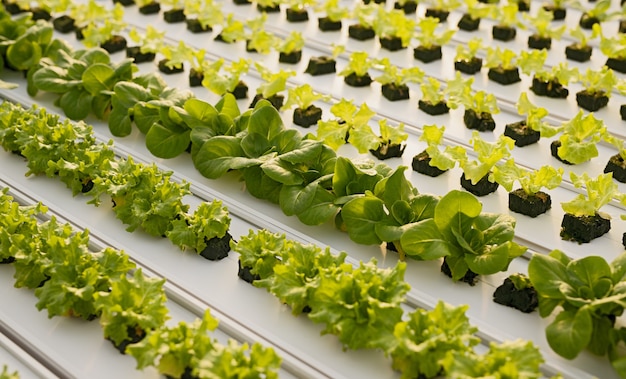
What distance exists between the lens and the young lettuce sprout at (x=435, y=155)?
8.73 feet

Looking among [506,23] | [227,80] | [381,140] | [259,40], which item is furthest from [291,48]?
[506,23]

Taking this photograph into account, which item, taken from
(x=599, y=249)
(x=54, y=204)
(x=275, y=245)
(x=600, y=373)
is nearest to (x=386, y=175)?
(x=275, y=245)

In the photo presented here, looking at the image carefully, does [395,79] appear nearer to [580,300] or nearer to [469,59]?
[469,59]

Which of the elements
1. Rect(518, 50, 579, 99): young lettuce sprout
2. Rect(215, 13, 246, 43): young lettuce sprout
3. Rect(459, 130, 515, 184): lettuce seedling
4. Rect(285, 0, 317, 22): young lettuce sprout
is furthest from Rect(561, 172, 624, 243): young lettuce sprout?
Rect(285, 0, 317, 22): young lettuce sprout

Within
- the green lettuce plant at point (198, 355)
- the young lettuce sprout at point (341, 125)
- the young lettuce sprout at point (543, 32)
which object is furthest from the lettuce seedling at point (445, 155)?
the young lettuce sprout at point (543, 32)

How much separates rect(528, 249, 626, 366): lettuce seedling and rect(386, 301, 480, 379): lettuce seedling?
0.78 feet

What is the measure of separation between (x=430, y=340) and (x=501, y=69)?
75.5 inches

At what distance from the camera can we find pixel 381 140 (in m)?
2.90

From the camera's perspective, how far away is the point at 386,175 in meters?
2.51

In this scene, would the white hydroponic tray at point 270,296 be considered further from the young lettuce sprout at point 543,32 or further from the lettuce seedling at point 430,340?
the young lettuce sprout at point 543,32

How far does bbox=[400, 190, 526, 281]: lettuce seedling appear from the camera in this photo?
2.19 m

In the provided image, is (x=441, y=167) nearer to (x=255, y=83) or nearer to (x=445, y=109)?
(x=445, y=109)

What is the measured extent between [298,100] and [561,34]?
1.41m

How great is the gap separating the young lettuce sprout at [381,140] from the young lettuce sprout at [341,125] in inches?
1.0
